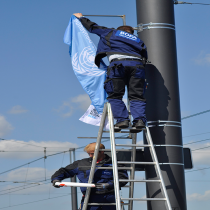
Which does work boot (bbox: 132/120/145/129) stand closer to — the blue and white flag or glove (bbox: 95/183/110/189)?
glove (bbox: 95/183/110/189)

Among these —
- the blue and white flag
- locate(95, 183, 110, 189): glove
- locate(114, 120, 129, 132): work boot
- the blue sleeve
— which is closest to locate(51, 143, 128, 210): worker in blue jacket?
locate(95, 183, 110, 189): glove

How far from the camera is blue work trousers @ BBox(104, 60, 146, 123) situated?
4871 millimetres

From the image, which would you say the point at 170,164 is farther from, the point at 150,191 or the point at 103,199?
the point at 103,199

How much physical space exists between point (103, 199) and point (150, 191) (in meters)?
0.78

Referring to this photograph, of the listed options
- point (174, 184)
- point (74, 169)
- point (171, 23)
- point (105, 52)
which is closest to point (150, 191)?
point (174, 184)

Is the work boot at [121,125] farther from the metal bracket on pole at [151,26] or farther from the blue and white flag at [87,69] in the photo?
the metal bracket on pole at [151,26]

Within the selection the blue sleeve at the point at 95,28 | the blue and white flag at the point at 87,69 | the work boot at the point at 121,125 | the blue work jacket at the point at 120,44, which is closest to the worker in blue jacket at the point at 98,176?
the work boot at the point at 121,125

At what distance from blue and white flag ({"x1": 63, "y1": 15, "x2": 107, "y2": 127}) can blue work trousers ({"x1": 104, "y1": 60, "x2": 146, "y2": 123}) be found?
95cm

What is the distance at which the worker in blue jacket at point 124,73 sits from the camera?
4.80m

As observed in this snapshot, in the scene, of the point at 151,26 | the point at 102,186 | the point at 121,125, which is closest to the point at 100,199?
the point at 102,186

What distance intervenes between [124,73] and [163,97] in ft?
2.79

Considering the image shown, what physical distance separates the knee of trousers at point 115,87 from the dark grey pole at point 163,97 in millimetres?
Answer: 750

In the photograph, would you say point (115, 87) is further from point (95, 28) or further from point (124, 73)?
point (95, 28)

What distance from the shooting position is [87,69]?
6.11 m
